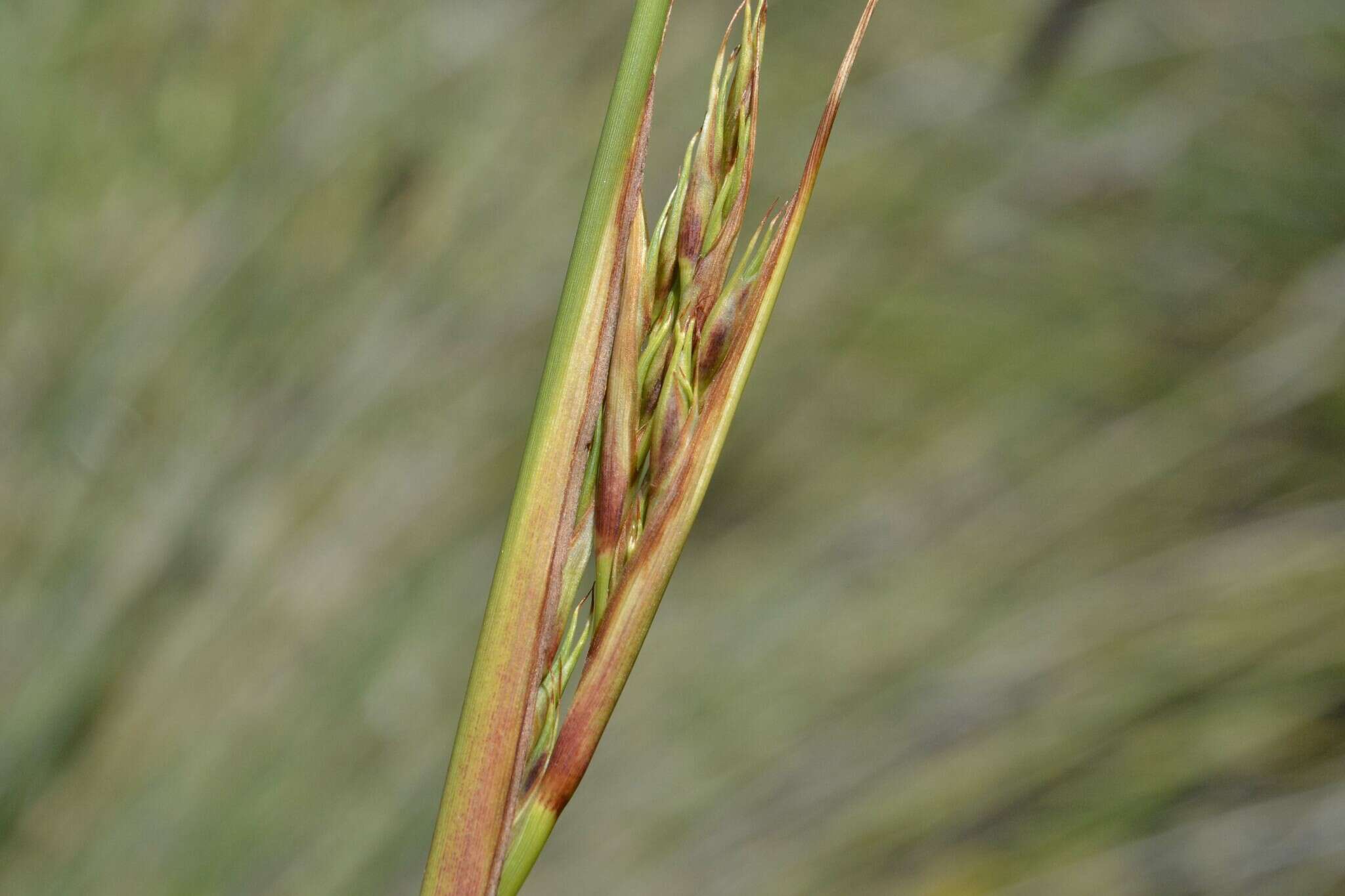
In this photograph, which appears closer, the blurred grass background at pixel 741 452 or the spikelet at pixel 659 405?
the spikelet at pixel 659 405

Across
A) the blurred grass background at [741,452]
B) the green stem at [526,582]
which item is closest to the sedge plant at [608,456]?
the green stem at [526,582]

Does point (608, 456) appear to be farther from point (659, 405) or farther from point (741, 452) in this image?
point (741, 452)

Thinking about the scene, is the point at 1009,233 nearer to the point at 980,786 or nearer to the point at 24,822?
the point at 980,786

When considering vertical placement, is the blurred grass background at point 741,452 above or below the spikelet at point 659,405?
above

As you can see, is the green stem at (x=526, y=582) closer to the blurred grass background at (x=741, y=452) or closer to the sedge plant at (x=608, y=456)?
the sedge plant at (x=608, y=456)

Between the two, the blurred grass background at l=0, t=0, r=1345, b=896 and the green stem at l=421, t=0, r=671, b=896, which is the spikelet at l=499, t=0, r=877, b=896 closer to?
the green stem at l=421, t=0, r=671, b=896

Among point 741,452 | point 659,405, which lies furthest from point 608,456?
point 741,452

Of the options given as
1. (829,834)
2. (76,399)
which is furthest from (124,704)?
(829,834)
